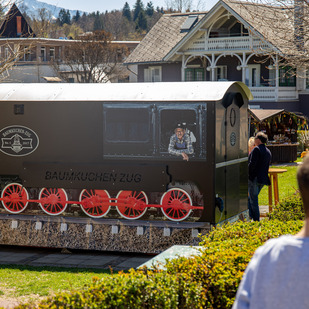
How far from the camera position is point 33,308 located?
4547mm

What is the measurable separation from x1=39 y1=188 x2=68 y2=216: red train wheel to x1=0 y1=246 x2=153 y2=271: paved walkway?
0.76 metres

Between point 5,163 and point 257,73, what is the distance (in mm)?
32691

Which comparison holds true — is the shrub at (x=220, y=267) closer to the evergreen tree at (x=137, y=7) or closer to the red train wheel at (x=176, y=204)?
the red train wheel at (x=176, y=204)

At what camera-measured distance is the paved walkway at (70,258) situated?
10195 mm

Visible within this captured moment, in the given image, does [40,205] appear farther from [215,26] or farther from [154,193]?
[215,26]

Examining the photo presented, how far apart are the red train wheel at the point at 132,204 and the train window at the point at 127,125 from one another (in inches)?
34.6

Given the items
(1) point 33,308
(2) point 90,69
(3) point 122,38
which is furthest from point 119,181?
(3) point 122,38

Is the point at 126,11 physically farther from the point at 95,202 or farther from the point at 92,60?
the point at 95,202

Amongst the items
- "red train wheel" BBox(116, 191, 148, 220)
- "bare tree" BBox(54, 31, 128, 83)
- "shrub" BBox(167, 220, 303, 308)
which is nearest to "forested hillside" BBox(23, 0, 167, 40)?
"bare tree" BBox(54, 31, 128, 83)

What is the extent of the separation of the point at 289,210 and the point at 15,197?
184 inches

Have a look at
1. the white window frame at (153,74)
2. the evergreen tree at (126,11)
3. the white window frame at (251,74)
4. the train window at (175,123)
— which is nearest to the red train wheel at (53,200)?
the train window at (175,123)

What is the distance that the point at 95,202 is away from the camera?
10.8 m

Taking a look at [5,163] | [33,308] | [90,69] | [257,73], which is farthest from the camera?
[90,69]


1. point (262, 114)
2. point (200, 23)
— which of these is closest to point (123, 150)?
point (262, 114)
